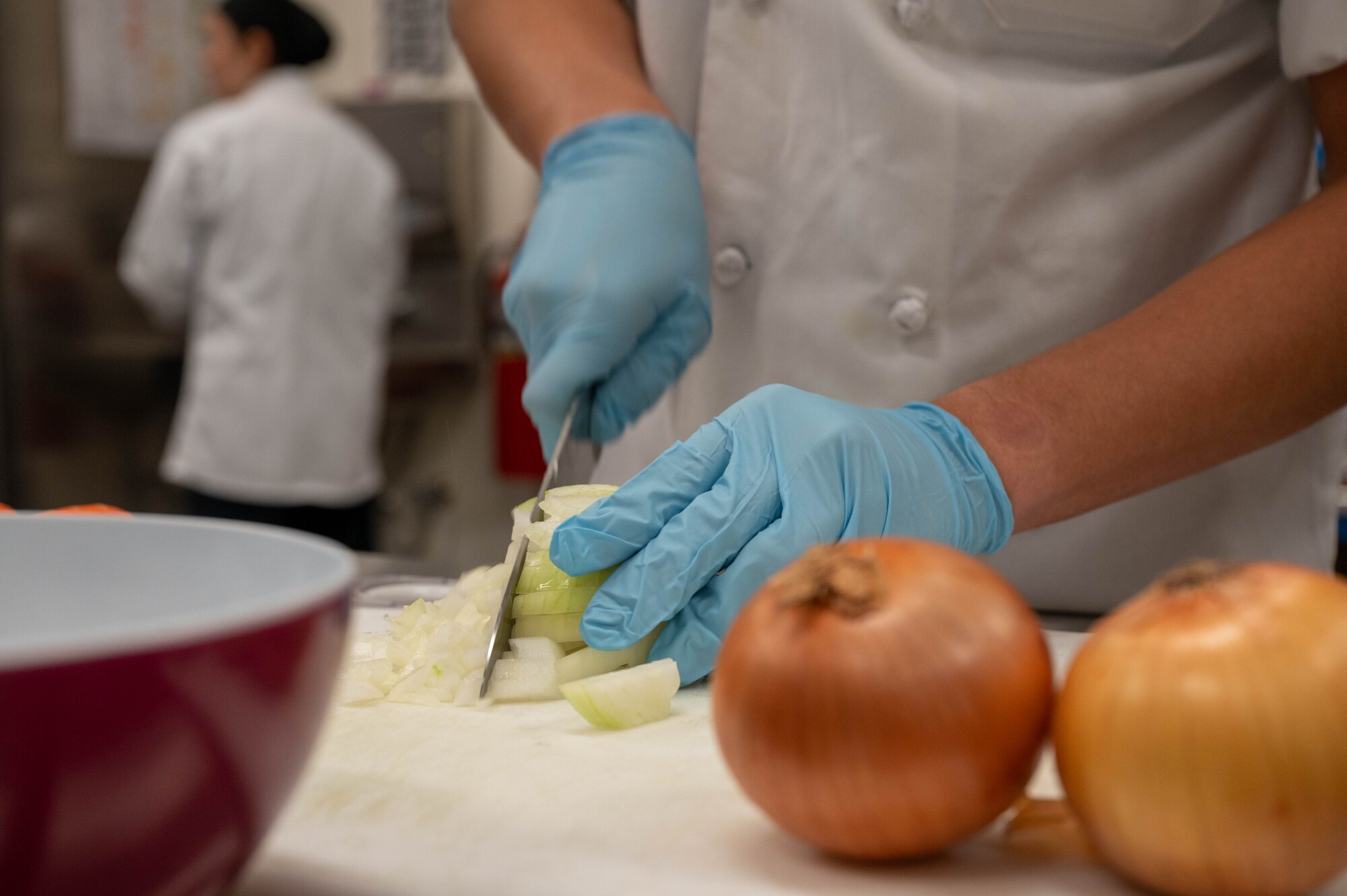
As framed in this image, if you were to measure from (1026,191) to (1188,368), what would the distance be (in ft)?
0.92

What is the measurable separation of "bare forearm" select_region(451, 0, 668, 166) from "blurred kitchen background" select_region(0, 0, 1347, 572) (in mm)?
1996

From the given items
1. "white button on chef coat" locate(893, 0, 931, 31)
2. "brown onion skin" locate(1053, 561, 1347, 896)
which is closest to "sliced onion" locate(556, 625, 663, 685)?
"brown onion skin" locate(1053, 561, 1347, 896)

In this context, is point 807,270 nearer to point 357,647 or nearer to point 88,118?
point 357,647

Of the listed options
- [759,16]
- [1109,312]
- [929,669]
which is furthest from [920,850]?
[759,16]

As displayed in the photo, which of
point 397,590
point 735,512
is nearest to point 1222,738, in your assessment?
point 735,512

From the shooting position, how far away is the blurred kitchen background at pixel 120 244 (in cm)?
333

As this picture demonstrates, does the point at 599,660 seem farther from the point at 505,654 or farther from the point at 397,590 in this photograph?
the point at 397,590

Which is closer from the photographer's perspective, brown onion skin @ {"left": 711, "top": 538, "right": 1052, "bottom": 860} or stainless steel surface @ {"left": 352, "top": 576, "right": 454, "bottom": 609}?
brown onion skin @ {"left": 711, "top": 538, "right": 1052, "bottom": 860}

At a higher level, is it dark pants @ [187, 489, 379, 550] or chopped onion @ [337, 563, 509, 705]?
chopped onion @ [337, 563, 509, 705]

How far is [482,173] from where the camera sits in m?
4.10

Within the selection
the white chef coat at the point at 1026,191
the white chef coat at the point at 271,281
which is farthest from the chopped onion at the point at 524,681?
the white chef coat at the point at 271,281

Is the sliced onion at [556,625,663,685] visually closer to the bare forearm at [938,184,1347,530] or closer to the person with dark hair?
the bare forearm at [938,184,1347,530]

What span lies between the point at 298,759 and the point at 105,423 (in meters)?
3.58

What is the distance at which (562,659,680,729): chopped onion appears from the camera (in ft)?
2.27
